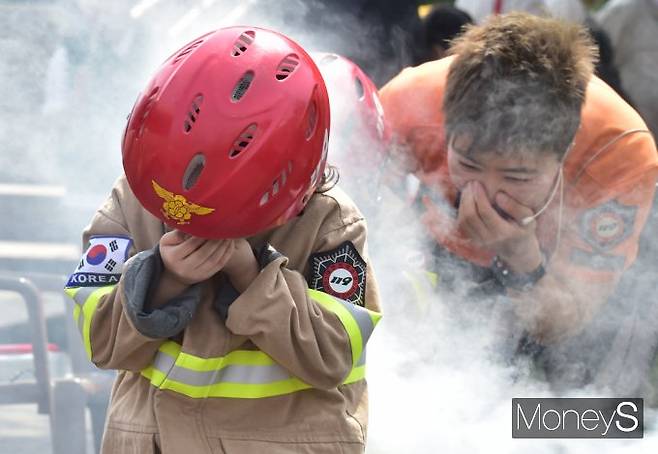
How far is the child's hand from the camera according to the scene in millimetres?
2111

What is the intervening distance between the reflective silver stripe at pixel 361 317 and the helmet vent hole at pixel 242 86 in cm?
48

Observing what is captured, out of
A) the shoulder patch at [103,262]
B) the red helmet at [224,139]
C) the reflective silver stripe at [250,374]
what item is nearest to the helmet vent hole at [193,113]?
the red helmet at [224,139]

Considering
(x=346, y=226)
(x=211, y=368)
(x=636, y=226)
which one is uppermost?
(x=346, y=226)

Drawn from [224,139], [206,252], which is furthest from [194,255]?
[224,139]

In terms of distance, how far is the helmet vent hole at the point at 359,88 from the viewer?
3.17 m

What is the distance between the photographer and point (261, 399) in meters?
2.27

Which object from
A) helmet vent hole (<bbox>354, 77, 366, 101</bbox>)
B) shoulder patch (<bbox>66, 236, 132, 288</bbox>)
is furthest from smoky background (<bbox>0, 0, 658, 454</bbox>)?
shoulder patch (<bbox>66, 236, 132, 288</bbox>)

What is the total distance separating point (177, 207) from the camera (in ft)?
6.64

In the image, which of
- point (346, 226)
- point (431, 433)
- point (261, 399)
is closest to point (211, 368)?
point (261, 399)

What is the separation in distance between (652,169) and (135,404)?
1734 millimetres

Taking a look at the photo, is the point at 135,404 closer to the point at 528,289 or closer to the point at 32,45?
the point at 528,289

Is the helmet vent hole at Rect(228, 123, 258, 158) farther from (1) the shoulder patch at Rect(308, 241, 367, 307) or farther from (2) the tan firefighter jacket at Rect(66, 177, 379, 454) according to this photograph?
(1) the shoulder patch at Rect(308, 241, 367, 307)

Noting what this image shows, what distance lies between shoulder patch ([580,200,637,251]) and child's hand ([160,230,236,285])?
5.14 ft

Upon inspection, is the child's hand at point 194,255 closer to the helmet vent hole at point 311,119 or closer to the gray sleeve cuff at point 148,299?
the gray sleeve cuff at point 148,299
